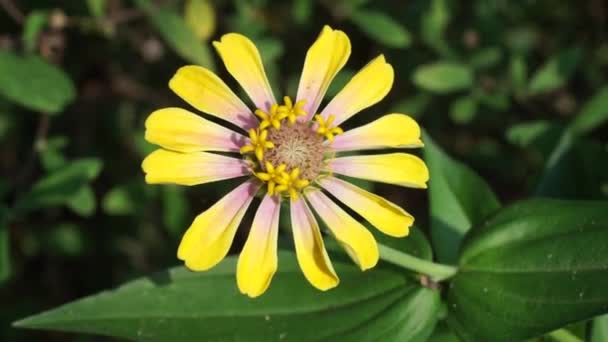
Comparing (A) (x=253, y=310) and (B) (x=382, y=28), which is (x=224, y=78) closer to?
(B) (x=382, y=28)

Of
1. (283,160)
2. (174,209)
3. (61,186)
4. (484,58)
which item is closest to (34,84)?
(61,186)

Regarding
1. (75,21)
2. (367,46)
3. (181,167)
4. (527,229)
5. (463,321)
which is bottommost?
(463,321)

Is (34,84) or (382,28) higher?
(34,84)

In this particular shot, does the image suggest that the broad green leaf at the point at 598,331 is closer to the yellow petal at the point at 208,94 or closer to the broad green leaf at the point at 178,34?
the yellow petal at the point at 208,94

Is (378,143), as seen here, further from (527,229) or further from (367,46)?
(367,46)

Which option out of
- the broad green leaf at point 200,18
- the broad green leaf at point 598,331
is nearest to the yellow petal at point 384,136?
the broad green leaf at point 598,331

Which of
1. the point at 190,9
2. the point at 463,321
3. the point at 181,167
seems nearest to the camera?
the point at 181,167

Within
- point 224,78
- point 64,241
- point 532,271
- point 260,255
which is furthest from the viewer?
point 64,241

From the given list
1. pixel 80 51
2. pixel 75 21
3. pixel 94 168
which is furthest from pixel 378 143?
pixel 80 51
